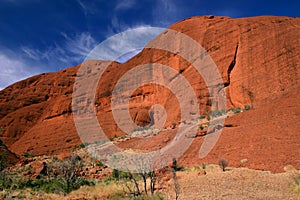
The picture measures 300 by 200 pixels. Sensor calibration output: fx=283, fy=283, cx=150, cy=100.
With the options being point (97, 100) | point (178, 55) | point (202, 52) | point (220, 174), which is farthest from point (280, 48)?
point (97, 100)

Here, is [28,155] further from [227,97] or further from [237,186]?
[237,186]

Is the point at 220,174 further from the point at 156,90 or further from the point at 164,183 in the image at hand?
the point at 156,90

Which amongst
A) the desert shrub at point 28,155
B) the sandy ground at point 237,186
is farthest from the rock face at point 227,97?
the sandy ground at point 237,186

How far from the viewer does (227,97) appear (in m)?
30.5

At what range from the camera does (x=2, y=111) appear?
63.0 m

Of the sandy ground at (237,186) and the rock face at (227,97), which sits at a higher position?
the rock face at (227,97)

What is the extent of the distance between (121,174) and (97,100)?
39.7 m

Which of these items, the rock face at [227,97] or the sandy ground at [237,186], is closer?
the sandy ground at [237,186]

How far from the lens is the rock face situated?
1650cm

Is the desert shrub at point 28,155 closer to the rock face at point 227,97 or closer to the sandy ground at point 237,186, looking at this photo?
the rock face at point 227,97

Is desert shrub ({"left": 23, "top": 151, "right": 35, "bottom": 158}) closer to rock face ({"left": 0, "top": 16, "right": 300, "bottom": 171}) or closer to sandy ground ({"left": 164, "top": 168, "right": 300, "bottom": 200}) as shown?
rock face ({"left": 0, "top": 16, "right": 300, "bottom": 171})

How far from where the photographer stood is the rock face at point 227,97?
16.5 metres

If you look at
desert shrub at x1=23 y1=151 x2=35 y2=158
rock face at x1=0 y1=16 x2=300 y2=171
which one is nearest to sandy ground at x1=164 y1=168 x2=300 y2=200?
rock face at x1=0 y1=16 x2=300 y2=171

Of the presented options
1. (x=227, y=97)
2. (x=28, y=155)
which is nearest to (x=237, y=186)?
(x=227, y=97)
